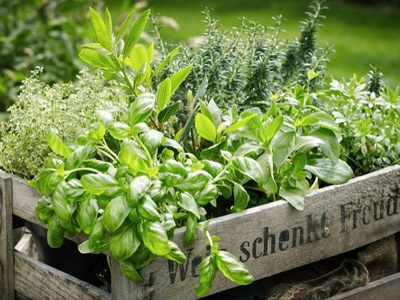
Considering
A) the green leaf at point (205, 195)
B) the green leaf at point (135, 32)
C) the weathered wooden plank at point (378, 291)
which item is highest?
the green leaf at point (135, 32)

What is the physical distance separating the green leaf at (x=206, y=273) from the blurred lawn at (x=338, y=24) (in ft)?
14.8

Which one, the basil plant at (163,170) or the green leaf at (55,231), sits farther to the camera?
the green leaf at (55,231)

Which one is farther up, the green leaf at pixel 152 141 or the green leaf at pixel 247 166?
the green leaf at pixel 152 141

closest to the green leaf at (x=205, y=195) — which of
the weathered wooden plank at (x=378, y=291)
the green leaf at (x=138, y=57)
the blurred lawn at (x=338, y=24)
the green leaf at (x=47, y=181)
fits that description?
the green leaf at (x=47, y=181)

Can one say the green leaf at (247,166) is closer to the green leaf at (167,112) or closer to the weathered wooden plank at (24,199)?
the green leaf at (167,112)

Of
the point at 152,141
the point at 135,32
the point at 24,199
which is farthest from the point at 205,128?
the point at 24,199

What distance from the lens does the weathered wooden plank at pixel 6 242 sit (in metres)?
2.15

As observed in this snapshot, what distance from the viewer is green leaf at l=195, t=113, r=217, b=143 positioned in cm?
197

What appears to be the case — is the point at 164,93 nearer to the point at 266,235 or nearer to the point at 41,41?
the point at 266,235

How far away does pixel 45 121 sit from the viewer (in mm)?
2064

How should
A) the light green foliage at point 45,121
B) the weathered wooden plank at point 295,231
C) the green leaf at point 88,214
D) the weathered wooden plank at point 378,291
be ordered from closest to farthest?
the green leaf at point 88,214, the weathered wooden plank at point 295,231, the light green foliage at point 45,121, the weathered wooden plank at point 378,291

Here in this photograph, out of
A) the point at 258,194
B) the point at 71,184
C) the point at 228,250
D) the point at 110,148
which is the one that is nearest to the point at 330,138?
the point at 258,194

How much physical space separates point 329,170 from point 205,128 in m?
0.37

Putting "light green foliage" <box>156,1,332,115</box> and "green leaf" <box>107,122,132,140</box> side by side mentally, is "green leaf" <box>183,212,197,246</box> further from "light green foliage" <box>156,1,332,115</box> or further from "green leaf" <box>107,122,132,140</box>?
"light green foliage" <box>156,1,332,115</box>
